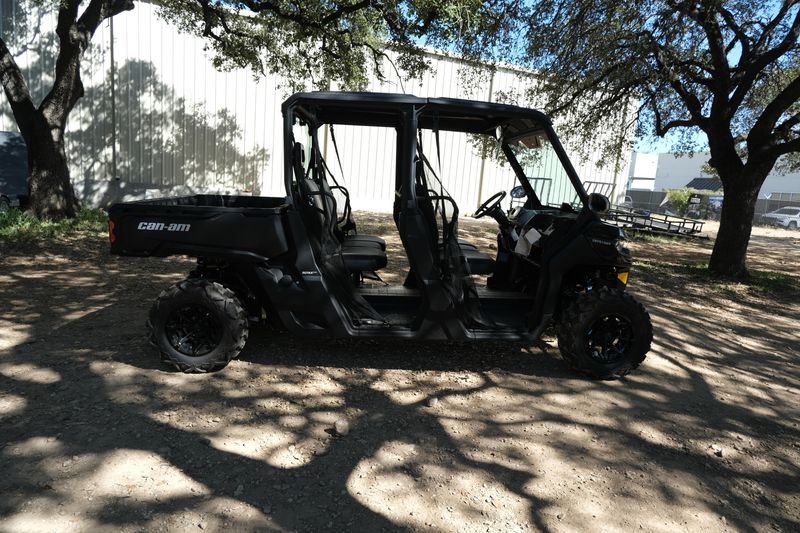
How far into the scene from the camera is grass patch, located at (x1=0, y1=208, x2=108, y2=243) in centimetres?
852

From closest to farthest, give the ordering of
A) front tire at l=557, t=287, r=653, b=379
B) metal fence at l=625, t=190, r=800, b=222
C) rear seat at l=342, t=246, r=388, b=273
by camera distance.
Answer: front tire at l=557, t=287, r=653, b=379, rear seat at l=342, t=246, r=388, b=273, metal fence at l=625, t=190, r=800, b=222

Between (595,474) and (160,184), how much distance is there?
14674 mm

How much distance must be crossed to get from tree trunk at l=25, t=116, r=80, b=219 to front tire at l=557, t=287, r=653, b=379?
33.1 feet

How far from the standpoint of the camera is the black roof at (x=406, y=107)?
3660 mm

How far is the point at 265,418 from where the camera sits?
3248mm

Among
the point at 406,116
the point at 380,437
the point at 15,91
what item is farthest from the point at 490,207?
the point at 15,91

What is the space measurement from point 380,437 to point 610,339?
6.99ft

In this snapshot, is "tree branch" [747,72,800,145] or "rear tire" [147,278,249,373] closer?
"rear tire" [147,278,249,373]

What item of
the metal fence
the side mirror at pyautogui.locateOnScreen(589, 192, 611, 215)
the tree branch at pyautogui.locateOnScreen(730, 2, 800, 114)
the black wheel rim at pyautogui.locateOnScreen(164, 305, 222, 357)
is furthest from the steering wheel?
the metal fence

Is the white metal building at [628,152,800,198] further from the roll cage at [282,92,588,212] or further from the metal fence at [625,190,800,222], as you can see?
the roll cage at [282,92,588,212]

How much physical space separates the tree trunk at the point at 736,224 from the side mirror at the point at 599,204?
675 centimetres

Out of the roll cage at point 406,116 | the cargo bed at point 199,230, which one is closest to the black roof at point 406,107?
the roll cage at point 406,116

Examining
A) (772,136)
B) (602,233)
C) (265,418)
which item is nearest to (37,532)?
(265,418)

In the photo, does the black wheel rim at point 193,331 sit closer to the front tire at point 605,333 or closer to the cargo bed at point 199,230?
the cargo bed at point 199,230
